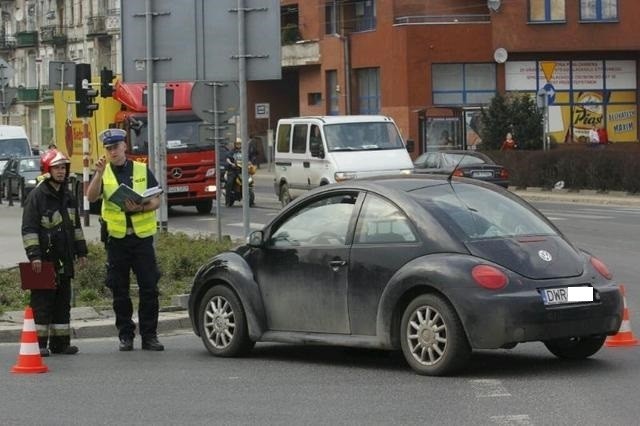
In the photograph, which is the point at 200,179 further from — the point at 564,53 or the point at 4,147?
the point at 564,53

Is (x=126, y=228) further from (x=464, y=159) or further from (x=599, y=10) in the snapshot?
(x=599, y=10)

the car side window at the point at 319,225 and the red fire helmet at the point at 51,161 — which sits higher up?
the red fire helmet at the point at 51,161

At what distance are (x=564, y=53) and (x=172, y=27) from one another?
4331 centimetres

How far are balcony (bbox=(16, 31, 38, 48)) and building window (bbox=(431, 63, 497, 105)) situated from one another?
148 feet

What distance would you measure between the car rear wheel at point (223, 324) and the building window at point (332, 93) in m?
53.6

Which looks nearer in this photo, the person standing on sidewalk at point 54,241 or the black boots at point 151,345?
the person standing on sidewalk at point 54,241

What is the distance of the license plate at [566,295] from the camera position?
974cm

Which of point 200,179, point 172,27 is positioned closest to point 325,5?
point 200,179

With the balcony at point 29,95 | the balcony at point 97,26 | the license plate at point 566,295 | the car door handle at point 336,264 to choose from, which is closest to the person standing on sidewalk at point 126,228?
the car door handle at point 336,264

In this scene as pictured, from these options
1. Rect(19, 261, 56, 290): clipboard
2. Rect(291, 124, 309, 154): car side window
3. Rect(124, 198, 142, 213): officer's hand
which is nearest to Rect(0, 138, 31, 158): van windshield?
Rect(291, 124, 309, 154): car side window

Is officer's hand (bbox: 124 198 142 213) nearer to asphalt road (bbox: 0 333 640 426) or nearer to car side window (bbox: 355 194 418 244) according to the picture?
asphalt road (bbox: 0 333 640 426)

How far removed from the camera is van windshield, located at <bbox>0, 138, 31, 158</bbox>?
49.2m

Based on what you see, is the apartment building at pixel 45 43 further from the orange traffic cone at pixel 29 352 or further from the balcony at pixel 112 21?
the orange traffic cone at pixel 29 352

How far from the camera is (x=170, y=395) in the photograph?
31.6ft
